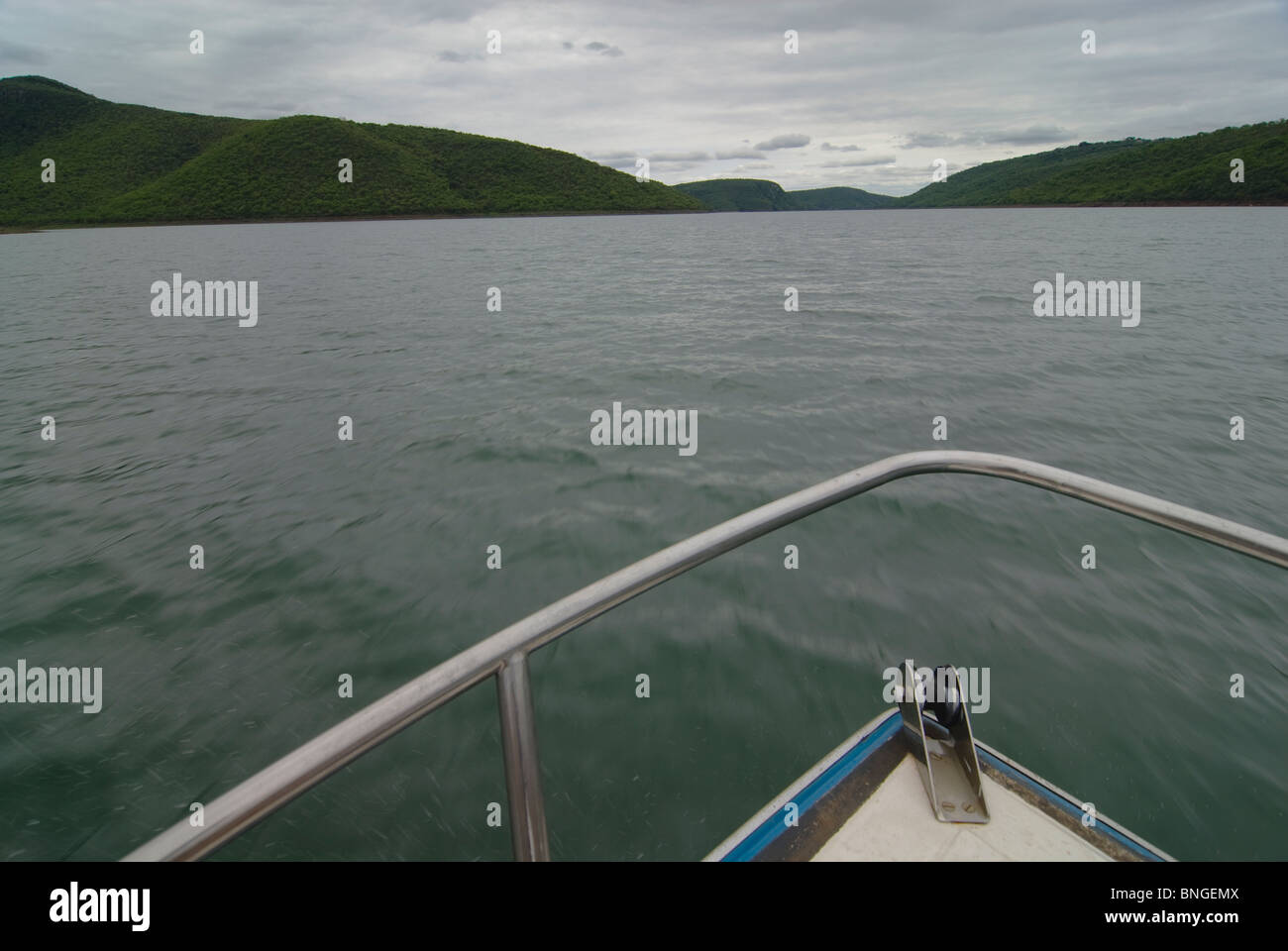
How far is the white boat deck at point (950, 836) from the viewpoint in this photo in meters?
1.84

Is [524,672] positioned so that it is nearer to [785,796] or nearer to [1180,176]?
[785,796]

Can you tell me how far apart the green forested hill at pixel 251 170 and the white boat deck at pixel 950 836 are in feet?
338

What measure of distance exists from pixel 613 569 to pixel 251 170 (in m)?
118

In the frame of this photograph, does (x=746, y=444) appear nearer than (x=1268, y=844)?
No

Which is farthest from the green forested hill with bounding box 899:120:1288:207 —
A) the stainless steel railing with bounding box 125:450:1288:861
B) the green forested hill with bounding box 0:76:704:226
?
the stainless steel railing with bounding box 125:450:1288:861

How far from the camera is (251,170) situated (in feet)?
307

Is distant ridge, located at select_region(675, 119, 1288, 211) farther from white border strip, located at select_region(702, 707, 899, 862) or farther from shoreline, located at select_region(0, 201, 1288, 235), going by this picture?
white border strip, located at select_region(702, 707, 899, 862)

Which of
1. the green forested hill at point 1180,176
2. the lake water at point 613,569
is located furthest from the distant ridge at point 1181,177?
the lake water at point 613,569

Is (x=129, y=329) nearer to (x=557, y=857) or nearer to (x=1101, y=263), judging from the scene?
(x=557, y=857)

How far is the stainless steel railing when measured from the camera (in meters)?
0.89

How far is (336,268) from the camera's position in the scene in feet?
94.0

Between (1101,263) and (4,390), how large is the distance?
115 ft
